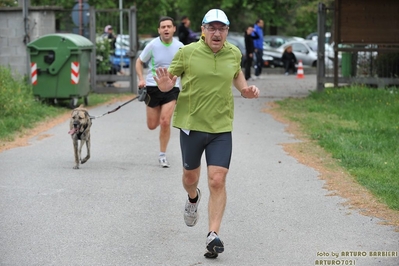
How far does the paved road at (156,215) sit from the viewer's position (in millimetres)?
6941

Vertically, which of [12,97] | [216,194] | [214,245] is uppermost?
[216,194]

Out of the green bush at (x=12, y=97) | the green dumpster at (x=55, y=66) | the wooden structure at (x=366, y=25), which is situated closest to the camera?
the green bush at (x=12, y=97)

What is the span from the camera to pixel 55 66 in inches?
727

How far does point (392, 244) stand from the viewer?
7.23 meters

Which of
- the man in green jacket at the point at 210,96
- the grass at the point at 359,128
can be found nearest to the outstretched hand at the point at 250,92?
the man in green jacket at the point at 210,96

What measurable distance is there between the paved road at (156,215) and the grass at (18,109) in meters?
1.79

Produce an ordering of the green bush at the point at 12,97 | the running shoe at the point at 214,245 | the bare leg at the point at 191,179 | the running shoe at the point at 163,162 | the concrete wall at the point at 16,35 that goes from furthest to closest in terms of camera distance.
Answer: the concrete wall at the point at 16,35
the green bush at the point at 12,97
the running shoe at the point at 163,162
the bare leg at the point at 191,179
the running shoe at the point at 214,245

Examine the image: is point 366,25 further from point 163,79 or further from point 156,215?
point 163,79

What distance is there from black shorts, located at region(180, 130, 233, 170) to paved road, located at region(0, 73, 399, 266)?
2.43 feet

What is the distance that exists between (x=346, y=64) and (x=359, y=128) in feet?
26.0

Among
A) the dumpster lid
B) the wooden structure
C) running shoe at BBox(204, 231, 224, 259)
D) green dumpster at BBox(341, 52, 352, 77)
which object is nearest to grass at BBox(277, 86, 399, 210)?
the wooden structure

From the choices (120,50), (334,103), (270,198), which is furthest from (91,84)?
(270,198)

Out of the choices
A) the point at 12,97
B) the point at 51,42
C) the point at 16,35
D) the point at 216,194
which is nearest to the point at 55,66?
the point at 51,42

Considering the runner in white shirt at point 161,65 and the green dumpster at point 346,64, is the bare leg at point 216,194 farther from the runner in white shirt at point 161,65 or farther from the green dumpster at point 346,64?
the green dumpster at point 346,64
